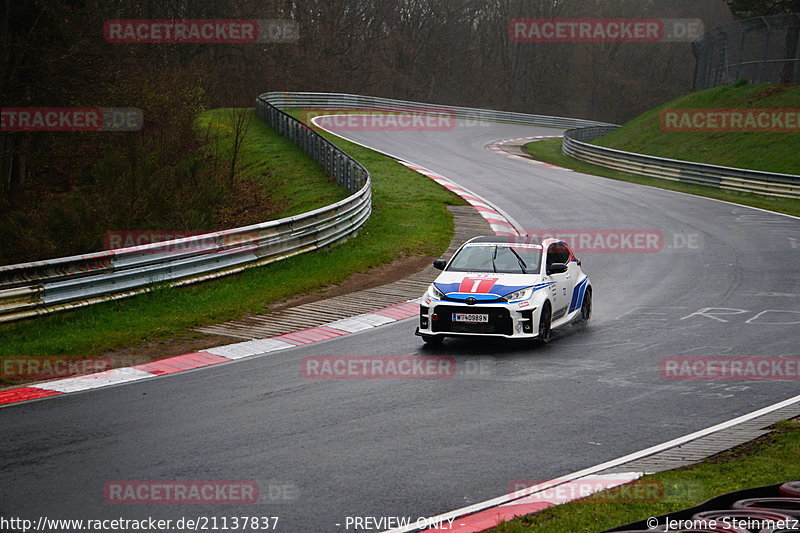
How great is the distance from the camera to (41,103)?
25938mm

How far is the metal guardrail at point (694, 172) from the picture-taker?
30.3m

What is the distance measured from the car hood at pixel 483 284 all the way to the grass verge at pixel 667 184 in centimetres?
1659

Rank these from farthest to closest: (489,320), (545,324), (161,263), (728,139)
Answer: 1. (728,139)
2. (161,263)
3. (545,324)
4. (489,320)

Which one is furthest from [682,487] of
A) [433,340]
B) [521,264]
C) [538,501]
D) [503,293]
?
[521,264]

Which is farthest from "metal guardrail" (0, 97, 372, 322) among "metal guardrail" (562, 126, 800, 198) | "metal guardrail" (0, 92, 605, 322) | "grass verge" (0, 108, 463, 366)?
"metal guardrail" (562, 126, 800, 198)

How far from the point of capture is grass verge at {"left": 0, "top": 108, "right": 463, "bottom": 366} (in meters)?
12.6

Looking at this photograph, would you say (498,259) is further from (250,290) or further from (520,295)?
(250,290)

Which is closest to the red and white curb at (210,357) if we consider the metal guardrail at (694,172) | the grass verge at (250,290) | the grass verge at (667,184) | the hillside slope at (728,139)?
the grass verge at (250,290)

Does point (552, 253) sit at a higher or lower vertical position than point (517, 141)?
higher

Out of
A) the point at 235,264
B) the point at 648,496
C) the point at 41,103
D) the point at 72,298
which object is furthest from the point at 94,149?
the point at 648,496

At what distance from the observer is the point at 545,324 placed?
42.2ft

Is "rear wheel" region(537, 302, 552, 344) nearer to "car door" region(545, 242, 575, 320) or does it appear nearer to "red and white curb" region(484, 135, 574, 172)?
"car door" region(545, 242, 575, 320)

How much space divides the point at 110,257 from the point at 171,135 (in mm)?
15802

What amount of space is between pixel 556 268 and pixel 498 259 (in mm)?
914
